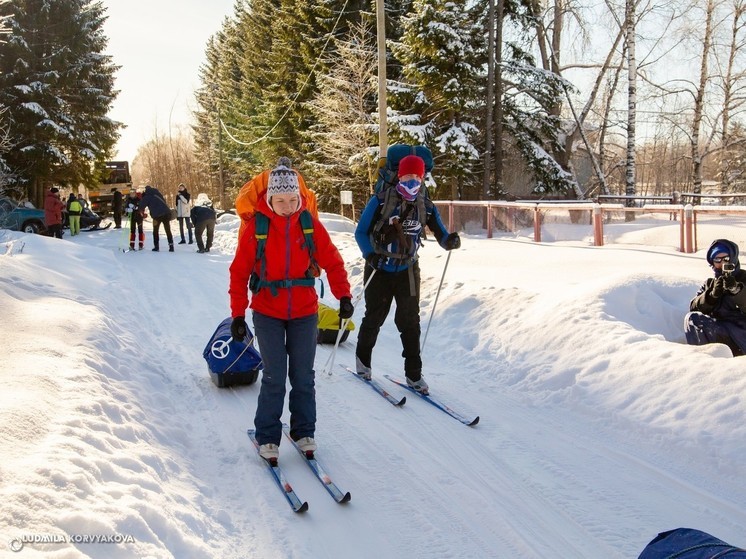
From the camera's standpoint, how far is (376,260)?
550cm

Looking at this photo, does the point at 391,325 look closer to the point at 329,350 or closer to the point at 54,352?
the point at 329,350

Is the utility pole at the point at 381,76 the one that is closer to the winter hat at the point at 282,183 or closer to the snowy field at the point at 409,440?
the snowy field at the point at 409,440

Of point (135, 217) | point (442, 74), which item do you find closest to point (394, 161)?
point (135, 217)

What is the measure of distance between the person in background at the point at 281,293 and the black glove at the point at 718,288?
14.7 ft

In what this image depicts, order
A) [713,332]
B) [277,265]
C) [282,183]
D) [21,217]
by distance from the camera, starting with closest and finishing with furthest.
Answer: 1. [282,183]
2. [277,265]
3. [713,332]
4. [21,217]

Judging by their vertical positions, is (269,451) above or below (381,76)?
below

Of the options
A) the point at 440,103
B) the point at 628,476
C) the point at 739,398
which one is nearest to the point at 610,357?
the point at 739,398

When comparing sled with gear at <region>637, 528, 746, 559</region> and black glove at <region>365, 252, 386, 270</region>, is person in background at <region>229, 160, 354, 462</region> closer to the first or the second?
black glove at <region>365, 252, 386, 270</region>

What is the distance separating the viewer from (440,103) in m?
21.0

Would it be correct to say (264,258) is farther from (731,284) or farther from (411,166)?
(731,284)

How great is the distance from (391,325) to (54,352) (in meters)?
4.56

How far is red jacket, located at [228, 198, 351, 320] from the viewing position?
405 cm

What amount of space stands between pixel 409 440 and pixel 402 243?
1.73m

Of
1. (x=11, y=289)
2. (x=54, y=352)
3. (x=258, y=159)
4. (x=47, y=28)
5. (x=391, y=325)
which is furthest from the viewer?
(x=258, y=159)
